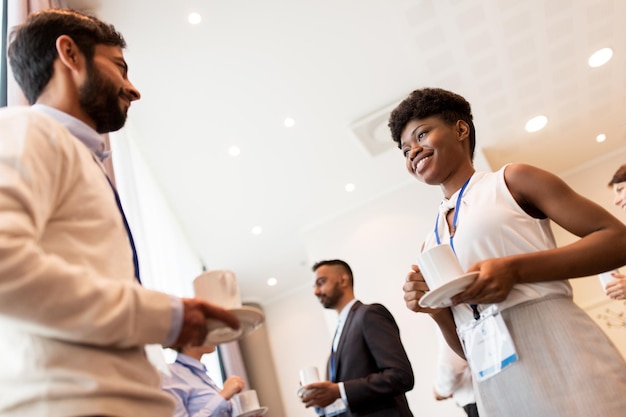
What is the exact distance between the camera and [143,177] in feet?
14.0

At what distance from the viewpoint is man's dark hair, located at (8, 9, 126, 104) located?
106 centimetres

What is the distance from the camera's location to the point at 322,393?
7.55 ft

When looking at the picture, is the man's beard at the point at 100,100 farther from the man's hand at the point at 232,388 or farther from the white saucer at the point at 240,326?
the man's hand at the point at 232,388

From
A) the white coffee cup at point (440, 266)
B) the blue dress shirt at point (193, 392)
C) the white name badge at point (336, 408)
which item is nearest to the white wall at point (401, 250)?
the white name badge at point (336, 408)

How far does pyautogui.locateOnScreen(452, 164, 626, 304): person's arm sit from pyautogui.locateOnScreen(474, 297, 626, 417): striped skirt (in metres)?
0.08

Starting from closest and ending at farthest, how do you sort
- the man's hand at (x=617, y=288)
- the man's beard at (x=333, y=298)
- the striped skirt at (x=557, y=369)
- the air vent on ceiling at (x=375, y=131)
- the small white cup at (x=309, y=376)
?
the striped skirt at (x=557, y=369)
the small white cup at (x=309, y=376)
the man's hand at (x=617, y=288)
the man's beard at (x=333, y=298)
the air vent on ceiling at (x=375, y=131)

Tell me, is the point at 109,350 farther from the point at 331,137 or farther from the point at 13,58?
the point at 331,137

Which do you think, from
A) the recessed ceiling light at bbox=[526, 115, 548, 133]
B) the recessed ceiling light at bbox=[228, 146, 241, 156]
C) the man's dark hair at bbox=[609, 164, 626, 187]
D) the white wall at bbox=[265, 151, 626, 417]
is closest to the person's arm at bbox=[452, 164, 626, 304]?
the man's dark hair at bbox=[609, 164, 626, 187]

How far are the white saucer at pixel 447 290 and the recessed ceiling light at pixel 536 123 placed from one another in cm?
474

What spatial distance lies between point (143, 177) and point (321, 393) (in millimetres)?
2602

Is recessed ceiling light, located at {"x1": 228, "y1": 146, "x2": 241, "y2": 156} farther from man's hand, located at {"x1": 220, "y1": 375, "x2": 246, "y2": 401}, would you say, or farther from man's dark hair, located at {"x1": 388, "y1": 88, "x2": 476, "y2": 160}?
man's dark hair, located at {"x1": 388, "y1": 88, "x2": 476, "y2": 160}

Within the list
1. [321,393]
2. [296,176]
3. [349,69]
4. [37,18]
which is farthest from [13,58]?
[296,176]

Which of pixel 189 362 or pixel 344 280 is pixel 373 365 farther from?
pixel 189 362

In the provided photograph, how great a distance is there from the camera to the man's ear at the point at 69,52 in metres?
1.05
